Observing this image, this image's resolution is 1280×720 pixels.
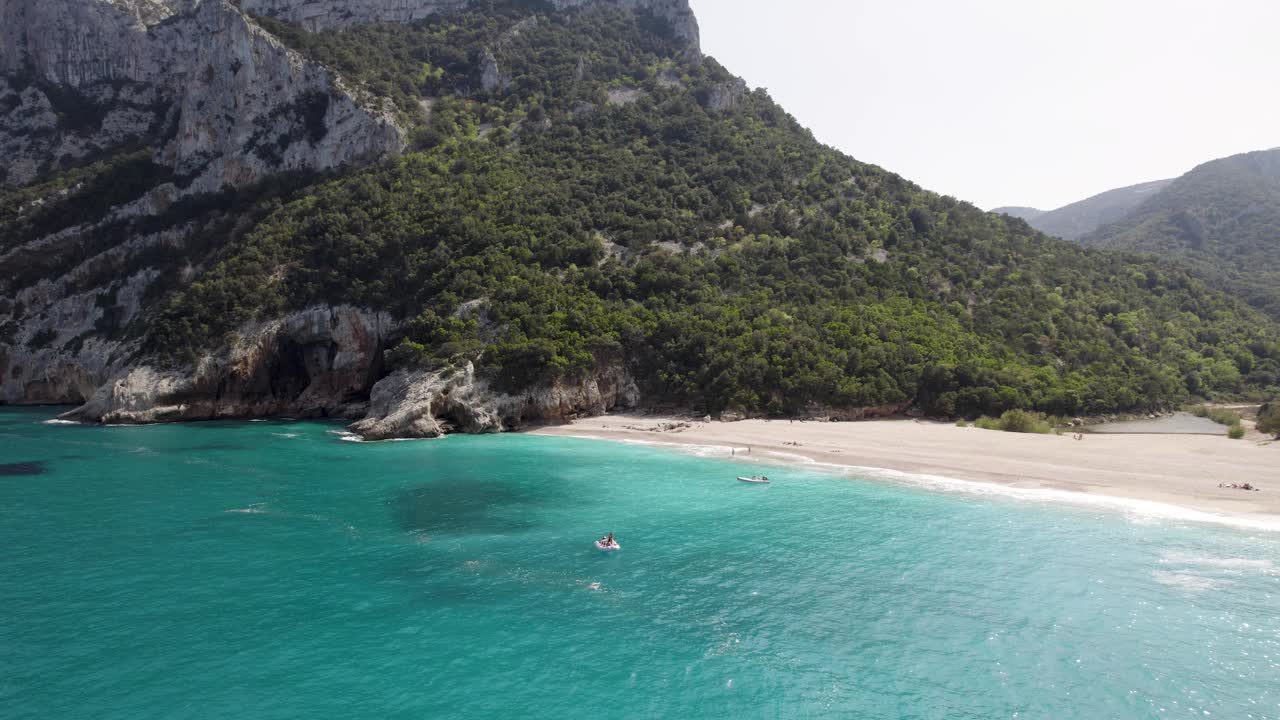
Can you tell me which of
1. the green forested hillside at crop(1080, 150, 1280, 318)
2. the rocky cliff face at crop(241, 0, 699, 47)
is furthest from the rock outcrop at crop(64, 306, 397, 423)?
the green forested hillside at crop(1080, 150, 1280, 318)

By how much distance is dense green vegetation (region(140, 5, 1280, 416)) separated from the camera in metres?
50.8

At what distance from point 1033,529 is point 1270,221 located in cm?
14179

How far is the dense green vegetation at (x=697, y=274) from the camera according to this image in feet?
167

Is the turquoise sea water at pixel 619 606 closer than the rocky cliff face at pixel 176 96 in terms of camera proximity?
Yes

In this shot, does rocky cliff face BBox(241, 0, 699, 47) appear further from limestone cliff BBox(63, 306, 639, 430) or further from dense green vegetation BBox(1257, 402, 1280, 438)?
dense green vegetation BBox(1257, 402, 1280, 438)

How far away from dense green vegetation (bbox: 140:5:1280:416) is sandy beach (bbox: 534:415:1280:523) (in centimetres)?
539

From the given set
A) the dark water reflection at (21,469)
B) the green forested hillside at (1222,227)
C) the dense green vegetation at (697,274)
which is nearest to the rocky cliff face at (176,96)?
the dense green vegetation at (697,274)

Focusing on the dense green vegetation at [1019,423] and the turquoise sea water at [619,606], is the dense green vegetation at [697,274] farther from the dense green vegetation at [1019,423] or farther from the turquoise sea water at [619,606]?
the turquoise sea water at [619,606]

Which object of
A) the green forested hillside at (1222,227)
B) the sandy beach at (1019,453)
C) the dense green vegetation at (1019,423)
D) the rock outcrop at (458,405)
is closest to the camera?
the sandy beach at (1019,453)

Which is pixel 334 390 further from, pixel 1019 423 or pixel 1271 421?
pixel 1271 421

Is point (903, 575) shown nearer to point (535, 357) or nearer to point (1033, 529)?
point (1033, 529)

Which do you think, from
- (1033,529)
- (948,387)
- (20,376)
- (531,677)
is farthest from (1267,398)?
(20,376)

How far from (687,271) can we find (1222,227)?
123790 mm

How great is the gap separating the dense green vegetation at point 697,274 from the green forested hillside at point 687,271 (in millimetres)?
271
